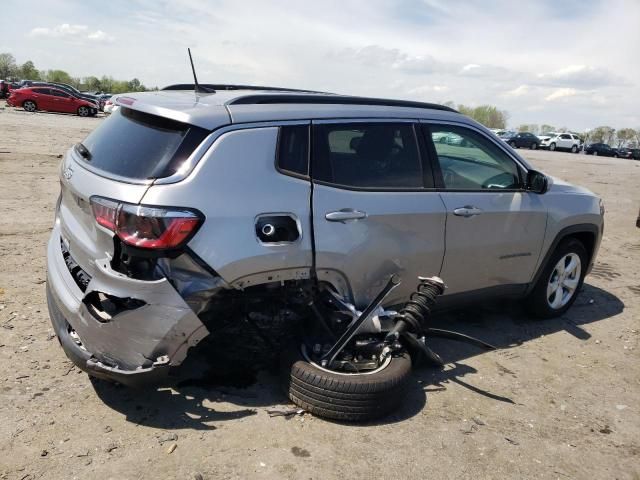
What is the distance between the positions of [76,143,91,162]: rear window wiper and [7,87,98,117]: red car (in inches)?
1371

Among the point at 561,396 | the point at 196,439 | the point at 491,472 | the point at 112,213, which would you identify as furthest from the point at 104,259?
the point at 561,396

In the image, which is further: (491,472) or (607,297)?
(607,297)

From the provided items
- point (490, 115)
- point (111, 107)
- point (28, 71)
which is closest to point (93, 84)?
point (28, 71)

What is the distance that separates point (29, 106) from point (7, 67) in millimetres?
89363

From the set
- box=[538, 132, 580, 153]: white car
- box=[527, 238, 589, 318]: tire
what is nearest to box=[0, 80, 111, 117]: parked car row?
box=[527, 238, 589, 318]: tire

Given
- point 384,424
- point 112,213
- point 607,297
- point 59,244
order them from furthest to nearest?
point 607,297 < point 59,244 < point 384,424 < point 112,213

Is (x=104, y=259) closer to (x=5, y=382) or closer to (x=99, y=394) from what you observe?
(x=99, y=394)

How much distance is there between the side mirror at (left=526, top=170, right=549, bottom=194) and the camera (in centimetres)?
469

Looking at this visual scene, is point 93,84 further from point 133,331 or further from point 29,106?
point 133,331

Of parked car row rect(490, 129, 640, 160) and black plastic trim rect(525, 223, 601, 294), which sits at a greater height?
black plastic trim rect(525, 223, 601, 294)

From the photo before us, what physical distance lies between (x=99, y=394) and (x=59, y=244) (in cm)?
103

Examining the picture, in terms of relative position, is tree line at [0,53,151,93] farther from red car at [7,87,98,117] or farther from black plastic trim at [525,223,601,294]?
black plastic trim at [525,223,601,294]

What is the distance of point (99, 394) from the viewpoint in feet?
11.4

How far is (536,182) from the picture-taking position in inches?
185
